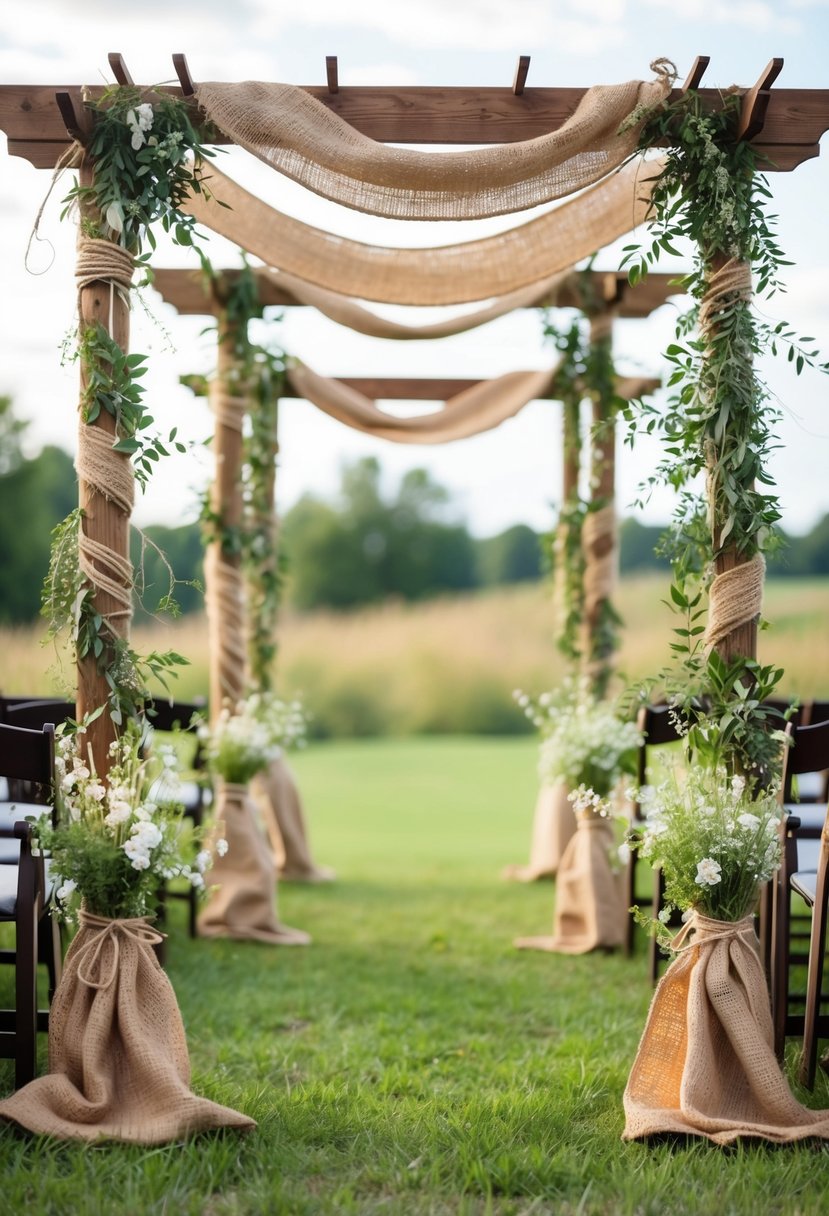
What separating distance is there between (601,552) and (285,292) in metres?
2.01

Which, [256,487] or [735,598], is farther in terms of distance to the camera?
[256,487]

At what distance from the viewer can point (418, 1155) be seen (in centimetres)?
263

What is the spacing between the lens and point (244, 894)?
16.0 feet

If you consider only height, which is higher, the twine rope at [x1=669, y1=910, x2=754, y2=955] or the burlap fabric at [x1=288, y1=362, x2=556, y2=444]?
the burlap fabric at [x1=288, y1=362, x2=556, y2=444]

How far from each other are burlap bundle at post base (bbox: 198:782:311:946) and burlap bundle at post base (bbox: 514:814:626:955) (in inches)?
43.6

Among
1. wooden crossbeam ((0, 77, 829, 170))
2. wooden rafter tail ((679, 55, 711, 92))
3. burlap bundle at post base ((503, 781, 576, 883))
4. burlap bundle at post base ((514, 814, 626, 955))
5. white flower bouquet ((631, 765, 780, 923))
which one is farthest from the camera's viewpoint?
burlap bundle at post base ((503, 781, 576, 883))

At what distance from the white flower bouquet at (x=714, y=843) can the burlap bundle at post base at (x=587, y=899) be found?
1.77 metres

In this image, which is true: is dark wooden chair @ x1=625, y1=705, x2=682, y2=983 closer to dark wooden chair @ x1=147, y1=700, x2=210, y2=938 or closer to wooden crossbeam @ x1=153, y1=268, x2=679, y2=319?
dark wooden chair @ x1=147, y1=700, x2=210, y2=938

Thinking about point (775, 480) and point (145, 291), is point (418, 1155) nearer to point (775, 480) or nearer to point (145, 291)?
point (775, 480)

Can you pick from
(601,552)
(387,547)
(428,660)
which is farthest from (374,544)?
(601,552)

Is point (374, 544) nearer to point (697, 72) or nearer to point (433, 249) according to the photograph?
point (433, 249)

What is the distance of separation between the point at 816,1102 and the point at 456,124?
9.42 ft

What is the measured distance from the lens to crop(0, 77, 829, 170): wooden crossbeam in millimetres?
3076

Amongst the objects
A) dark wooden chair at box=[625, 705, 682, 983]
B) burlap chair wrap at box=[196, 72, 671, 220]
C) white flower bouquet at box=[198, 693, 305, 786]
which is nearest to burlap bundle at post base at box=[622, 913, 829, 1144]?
dark wooden chair at box=[625, 705, 682, 983]
